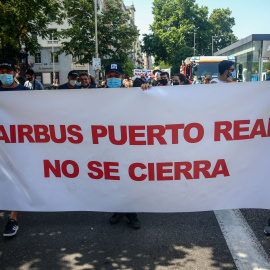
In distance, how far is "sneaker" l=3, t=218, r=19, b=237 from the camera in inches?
160

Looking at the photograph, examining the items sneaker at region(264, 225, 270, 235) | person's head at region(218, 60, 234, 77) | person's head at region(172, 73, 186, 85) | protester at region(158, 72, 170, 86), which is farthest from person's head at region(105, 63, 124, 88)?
person's head at region(172, 73, 186, 85)

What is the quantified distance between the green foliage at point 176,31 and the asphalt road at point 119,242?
186ft

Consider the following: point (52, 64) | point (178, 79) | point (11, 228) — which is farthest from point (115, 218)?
point (52, 64)

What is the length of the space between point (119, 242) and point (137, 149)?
1.06 m

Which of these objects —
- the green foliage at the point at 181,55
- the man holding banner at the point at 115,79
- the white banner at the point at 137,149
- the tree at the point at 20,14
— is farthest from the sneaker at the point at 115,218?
the green foliage at the point at 181,55

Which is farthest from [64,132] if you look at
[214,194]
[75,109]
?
[214,194]

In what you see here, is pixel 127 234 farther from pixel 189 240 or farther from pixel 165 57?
pixel 165 57

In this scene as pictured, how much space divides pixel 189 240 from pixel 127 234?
734mm

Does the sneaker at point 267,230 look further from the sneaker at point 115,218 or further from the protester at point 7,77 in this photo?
the protester at point 7,77

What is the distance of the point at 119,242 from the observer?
12.8 ft

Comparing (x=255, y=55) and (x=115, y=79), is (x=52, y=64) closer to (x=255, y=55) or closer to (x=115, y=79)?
(x=255, y=55)

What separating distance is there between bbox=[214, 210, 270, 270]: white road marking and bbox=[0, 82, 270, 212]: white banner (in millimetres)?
376

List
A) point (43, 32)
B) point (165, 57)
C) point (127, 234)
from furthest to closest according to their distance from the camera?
point (165, 57) → point (43, 32) → point (127, 234)

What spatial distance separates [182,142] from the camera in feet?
12.7
